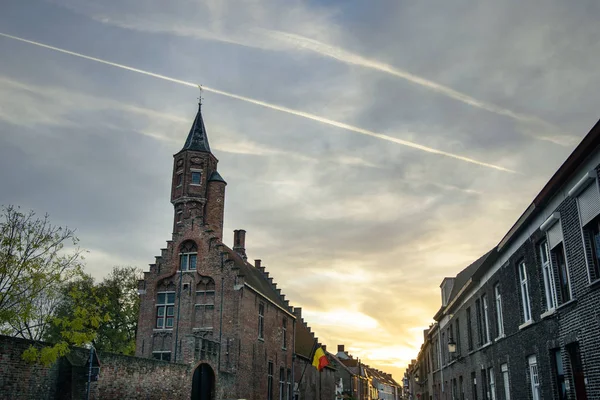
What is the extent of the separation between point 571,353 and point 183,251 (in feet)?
83.2

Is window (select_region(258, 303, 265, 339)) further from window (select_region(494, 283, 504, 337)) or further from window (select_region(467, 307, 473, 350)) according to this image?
window (select_region(494, 283, 504, 337))

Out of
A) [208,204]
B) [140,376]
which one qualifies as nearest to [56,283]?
[140,376]

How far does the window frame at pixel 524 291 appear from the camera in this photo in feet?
48.5

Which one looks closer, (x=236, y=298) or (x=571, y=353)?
(x=571, y=353)

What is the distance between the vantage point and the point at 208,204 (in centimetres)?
3597

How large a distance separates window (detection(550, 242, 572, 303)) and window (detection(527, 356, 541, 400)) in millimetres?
2968

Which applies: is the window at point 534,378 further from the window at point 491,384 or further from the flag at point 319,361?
the flag at point 319,361

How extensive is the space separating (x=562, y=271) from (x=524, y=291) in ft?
10.3

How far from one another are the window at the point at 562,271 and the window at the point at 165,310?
963 inches

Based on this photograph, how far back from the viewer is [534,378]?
14.4 m

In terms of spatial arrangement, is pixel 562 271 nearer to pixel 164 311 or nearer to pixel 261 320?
pixel 261 320

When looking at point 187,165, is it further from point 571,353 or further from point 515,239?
point 571,353

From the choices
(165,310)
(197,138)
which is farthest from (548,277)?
(197,138)

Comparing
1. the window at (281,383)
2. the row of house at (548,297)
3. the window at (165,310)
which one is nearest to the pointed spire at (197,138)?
the window at (165,310)
